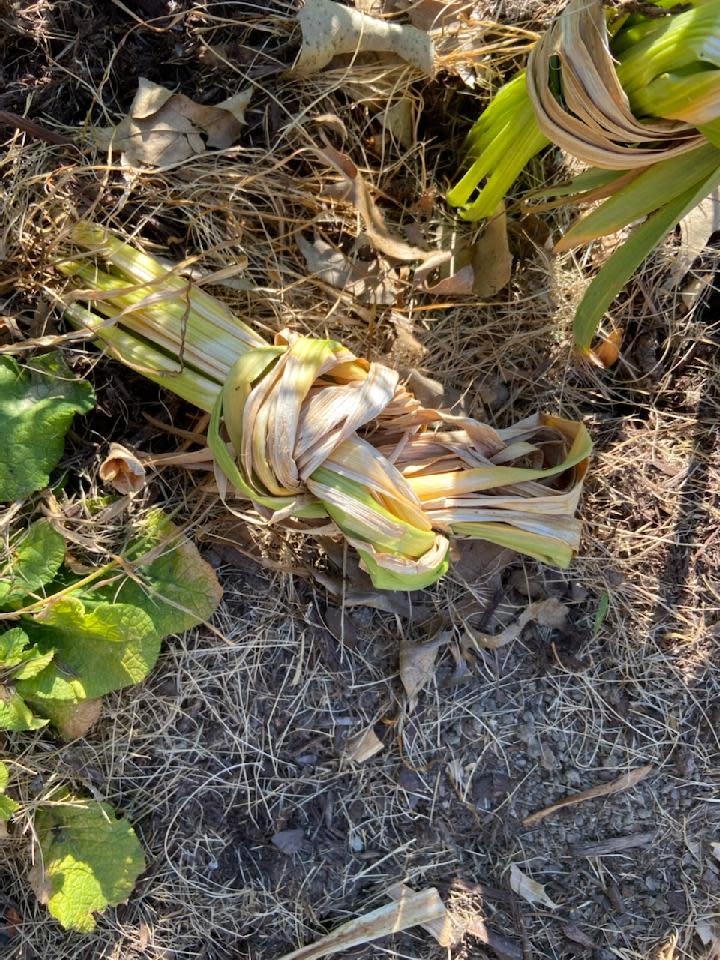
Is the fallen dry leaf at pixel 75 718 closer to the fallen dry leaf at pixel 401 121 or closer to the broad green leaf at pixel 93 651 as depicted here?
the broad green leaf at pixel 93 651

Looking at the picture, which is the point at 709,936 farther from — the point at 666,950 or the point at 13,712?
the point at 13,712

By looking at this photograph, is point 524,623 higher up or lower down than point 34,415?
lower down

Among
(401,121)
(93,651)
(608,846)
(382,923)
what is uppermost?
(401,121)

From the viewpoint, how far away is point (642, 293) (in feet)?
4.74

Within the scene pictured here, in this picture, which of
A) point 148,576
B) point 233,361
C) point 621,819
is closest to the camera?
point 233,361

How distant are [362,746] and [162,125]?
1.11 m

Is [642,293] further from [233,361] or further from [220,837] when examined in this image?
[220,837]

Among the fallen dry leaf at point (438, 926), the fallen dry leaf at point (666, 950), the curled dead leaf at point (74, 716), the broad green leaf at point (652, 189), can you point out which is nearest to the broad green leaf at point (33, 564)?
the curled dead leaf at point (74, 716)

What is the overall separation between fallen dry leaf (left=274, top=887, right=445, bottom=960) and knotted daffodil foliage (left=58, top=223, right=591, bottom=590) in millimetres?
635

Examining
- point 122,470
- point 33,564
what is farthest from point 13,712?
point 122,470

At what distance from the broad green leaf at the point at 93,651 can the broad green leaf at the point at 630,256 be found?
86cm

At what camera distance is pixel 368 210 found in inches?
49.9

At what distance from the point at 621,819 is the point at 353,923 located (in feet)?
1.74

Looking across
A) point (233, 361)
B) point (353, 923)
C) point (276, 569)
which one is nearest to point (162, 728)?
point (276, 569)
